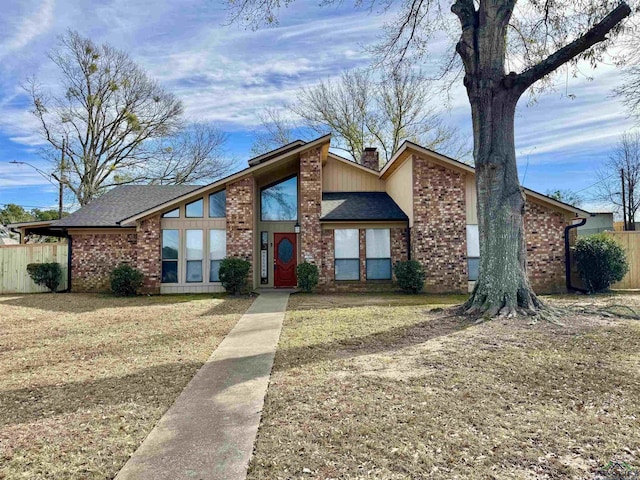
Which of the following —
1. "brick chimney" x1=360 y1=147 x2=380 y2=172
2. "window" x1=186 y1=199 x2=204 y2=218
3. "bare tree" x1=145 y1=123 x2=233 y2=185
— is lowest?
"window" x1=186 y1=199 x2=204 y2=218

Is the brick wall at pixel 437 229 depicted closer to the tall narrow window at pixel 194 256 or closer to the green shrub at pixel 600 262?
the green shrub at pixel 600 262

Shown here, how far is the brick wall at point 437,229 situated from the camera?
41.8ft

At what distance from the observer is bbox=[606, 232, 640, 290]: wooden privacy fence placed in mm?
13039

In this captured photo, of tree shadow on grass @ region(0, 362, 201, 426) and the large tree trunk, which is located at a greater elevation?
the large tree trunk

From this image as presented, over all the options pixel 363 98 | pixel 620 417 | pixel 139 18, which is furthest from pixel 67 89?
pixel 620 417

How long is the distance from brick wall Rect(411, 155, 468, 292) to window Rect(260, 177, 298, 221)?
14.9 feet

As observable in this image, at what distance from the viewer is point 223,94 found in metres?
18.3

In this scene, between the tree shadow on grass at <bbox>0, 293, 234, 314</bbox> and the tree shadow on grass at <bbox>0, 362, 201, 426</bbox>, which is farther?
the tree shadow on grass at <bbox>0, 293, 234, 314</bbox>

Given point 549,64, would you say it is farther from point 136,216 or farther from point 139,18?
point 136,216

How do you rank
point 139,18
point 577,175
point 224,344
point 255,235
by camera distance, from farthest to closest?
point 577,175 → point 255,235 → point 139,18 → point 224,344

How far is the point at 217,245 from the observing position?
43.9ft

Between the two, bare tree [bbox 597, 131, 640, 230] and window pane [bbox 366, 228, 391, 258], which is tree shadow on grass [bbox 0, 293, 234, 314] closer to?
window pane [bbox 366, 228, 391, 258]

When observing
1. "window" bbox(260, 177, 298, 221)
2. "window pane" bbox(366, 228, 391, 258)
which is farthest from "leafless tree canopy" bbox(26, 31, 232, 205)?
"window pane" bbox(366, 228, 391, 258)

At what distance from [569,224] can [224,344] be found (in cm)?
1186
